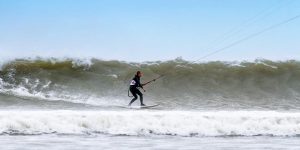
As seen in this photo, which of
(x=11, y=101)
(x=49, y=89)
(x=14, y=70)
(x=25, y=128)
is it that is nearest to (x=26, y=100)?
(x=11, y=101)

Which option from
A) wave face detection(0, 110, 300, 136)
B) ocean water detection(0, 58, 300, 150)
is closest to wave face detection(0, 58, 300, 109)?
ocean water detection(0, 58, 300, 150)

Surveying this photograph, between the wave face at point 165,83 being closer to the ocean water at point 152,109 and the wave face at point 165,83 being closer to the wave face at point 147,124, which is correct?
the ocean water at point 152,109

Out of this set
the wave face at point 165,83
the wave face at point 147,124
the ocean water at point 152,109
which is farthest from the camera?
the wave face at point 165,83

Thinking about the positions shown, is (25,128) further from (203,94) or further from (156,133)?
(203,94)

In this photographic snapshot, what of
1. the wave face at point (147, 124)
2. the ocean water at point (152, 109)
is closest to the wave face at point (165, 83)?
the ocean water at point (152, 109)

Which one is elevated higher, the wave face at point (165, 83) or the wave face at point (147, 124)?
the wave face at point (165, 83)

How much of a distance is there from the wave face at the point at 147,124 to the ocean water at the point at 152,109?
23 mm

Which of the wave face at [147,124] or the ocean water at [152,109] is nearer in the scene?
the ocean water at [152,109]

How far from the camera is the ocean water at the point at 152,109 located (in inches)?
492

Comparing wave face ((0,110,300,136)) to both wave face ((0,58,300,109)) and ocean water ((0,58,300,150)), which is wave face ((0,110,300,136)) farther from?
wave face ((0,58,300,109))

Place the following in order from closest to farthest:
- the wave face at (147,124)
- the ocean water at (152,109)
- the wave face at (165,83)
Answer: the ocean water at (152,109) → the wave face at (147,124) → the wave face at (165,83)

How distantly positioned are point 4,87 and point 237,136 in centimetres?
1218

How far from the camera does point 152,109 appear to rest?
18.2 metres

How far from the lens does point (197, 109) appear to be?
1900 centimetres
